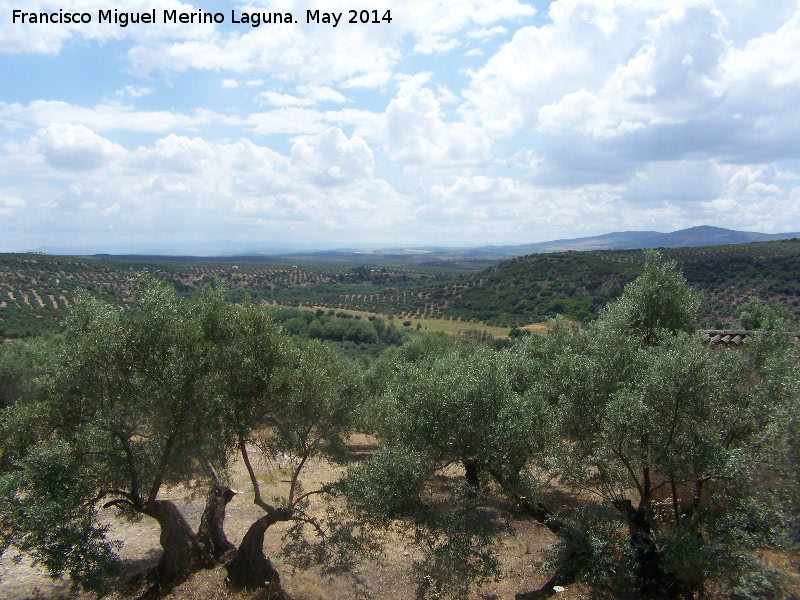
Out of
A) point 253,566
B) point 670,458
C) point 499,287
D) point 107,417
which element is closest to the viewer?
point 670,458

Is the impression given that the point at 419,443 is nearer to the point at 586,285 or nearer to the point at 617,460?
the point at 617,460

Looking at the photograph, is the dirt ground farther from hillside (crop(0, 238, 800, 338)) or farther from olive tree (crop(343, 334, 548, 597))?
hillside (crop(0, 238, 800, 338))

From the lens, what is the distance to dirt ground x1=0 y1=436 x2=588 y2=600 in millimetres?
11336

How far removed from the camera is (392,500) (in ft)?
31.9

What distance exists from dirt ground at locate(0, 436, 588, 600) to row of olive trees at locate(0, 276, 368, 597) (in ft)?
2.50

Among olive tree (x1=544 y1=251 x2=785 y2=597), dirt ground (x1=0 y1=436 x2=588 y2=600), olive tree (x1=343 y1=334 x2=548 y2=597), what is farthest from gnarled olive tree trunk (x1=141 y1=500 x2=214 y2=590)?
olive tree (x1=544 y1=251 x2=785 y2=597)

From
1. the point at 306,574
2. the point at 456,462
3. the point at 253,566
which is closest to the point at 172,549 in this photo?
the point at 253,566

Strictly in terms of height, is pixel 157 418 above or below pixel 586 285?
below

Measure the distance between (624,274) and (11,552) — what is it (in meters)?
63.4

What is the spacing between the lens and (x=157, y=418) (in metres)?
10.2

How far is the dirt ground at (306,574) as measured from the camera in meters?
11.3

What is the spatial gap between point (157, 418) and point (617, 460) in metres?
10.2

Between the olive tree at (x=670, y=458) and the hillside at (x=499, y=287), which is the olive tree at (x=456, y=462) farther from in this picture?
the hillside at (x=499, y=287)

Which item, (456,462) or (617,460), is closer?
(617,460)
